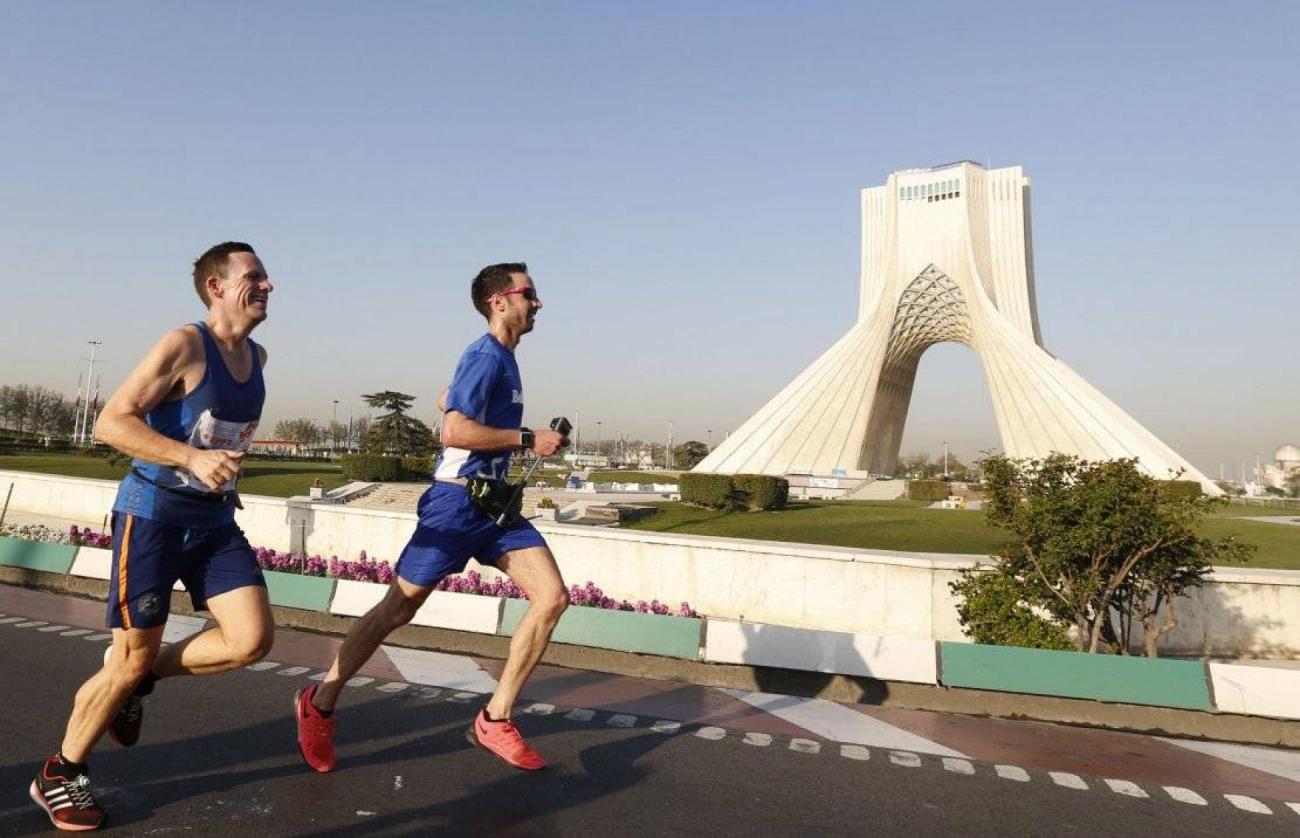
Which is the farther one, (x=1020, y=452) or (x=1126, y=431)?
(x=1020, y=452)

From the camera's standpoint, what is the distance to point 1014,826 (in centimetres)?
367

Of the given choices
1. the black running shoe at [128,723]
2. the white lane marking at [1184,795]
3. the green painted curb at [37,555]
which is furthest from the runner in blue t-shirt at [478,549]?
the green painted curb at [37,555]

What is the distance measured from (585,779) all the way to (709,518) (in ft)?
80.0

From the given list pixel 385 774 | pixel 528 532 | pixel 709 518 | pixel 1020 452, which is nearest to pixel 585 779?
pixel 385 774

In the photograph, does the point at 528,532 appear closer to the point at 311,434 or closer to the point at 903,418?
the point at 903,418

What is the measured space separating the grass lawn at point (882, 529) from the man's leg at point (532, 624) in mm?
13774

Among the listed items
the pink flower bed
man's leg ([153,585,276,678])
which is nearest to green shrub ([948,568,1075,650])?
the pink flower bed

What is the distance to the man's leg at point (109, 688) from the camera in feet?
10.9

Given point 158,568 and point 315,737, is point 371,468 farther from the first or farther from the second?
point 158,568

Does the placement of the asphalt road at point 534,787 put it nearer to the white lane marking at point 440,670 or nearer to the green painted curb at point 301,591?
the white lane marking at point 440,670

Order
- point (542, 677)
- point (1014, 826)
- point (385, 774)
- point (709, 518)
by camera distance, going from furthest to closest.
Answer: point (709, 518)
point (542, 677)
point (385, 774)
point (1014, 826)

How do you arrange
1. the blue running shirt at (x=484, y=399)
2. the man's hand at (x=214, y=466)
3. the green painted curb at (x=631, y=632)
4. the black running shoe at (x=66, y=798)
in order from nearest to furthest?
1. the man's hand at (x=214, y=466)
2. the black running shoe at (x=66, y=798)
3. the blue running shirt at (x=484, y=399)
4. the green painted curb at (x=631, y=632)

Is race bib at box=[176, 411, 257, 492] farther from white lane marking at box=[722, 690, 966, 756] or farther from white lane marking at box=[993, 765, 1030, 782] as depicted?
white lane marking at box=[993, 765, 1030, 782]

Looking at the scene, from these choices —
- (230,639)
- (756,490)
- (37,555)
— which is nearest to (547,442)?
(230,639)
